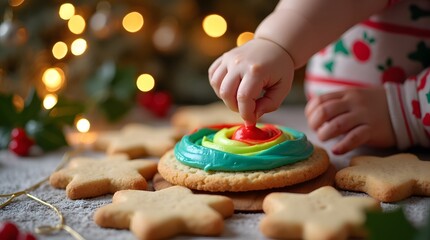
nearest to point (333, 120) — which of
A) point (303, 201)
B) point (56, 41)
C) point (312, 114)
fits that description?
point (312, 114)

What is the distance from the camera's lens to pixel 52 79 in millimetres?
1585

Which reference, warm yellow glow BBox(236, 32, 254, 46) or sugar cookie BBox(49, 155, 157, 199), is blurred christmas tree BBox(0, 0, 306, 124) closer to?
warm yellow glow BBox(236, 32, 254, 46)

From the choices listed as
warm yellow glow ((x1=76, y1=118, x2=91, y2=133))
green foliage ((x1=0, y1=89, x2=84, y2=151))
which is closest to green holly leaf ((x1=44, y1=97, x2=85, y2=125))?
green foliage ((x1=0, y1=89, x2=84, y2=151))

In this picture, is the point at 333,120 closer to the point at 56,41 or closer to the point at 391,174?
the point at 391,174

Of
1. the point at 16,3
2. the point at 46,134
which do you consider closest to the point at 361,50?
the point at 46,134

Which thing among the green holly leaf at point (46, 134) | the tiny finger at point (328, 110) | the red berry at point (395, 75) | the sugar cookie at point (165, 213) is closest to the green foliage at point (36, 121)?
the green holly leaf at point (46, 134)

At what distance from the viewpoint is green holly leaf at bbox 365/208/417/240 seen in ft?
1.92

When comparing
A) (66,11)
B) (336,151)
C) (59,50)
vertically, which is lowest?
(336,151)

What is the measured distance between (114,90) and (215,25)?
16.7 inches

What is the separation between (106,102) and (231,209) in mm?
743

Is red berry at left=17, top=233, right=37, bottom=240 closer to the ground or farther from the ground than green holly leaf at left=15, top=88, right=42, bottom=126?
closer to the ground

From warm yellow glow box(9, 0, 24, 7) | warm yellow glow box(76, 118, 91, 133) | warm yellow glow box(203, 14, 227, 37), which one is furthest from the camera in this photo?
warm yellow glow box(203, 14, 227, 37)

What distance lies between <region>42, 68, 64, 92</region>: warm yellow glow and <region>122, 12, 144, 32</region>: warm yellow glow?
0.25 meters

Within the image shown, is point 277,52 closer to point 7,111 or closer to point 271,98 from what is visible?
point 271,98
